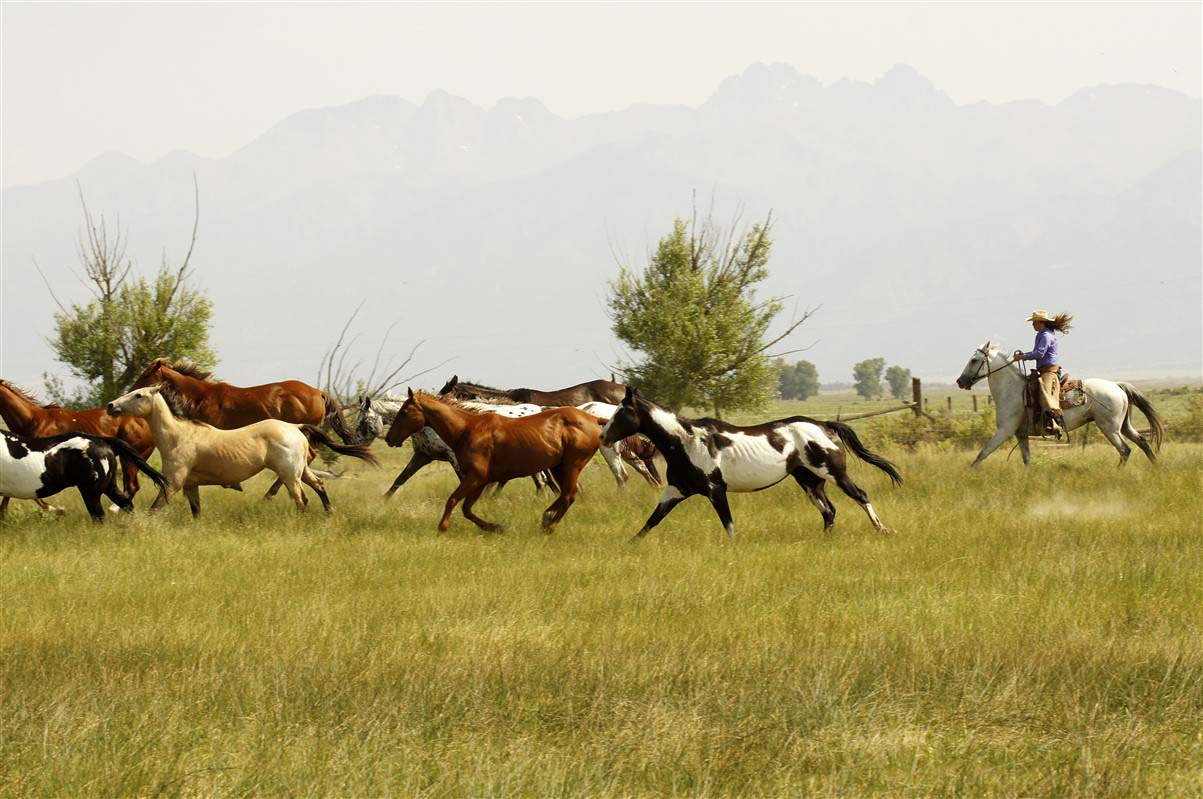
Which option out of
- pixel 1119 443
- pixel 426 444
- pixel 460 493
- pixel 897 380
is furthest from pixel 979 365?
pixel 897 380

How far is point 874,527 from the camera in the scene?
482 inches

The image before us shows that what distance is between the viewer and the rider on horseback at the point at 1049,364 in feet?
56.2

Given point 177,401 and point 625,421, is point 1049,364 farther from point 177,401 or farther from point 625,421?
point 177,401

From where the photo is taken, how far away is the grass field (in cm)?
502

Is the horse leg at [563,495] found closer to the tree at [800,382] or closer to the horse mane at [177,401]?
the horse mane at [177,401]

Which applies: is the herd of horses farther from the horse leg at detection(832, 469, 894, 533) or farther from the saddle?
the saddle

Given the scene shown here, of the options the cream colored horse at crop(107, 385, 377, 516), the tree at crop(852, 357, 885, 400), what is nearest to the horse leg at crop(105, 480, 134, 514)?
the cream colored horse at crop(107, 385, 377, 516)

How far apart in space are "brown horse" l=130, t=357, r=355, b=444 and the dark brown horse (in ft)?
5.55

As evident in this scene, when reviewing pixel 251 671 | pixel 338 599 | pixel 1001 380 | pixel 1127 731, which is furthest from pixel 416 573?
pixel 1001 380

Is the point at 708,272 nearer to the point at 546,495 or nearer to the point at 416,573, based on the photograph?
the point at 546,495

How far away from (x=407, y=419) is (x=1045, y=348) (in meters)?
10.0

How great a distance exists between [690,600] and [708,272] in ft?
72.7

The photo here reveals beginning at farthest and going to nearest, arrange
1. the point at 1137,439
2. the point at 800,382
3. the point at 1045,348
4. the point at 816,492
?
the point at 800,382
the point at 1137,439
the point at 1045,348
the point at 816,492

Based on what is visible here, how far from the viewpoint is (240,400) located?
16.1 metres
